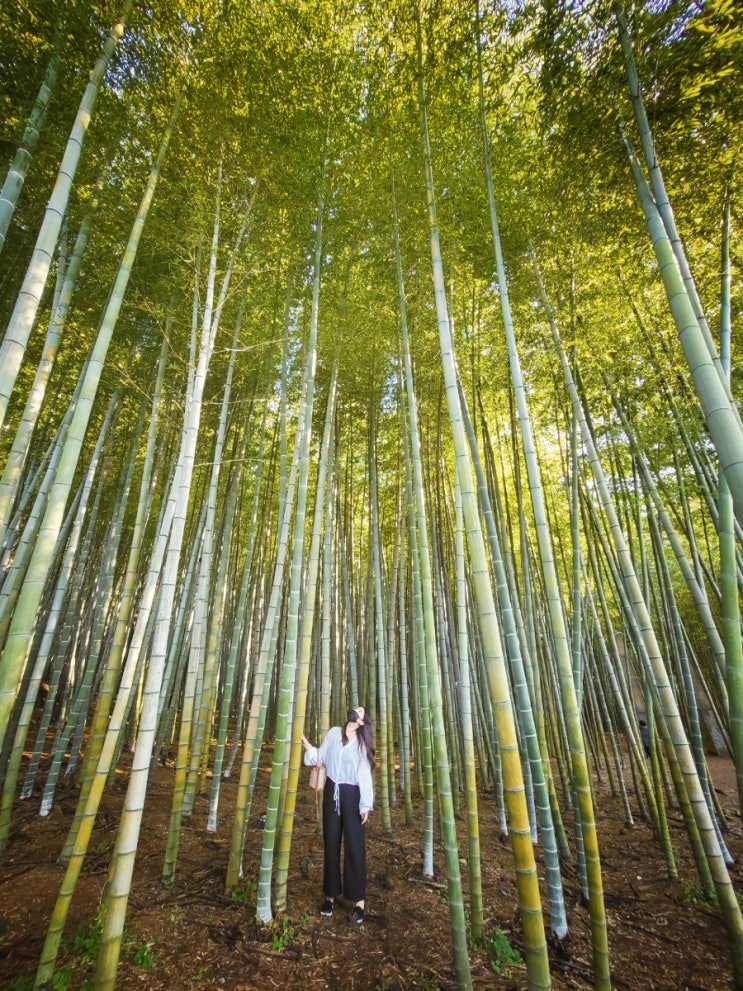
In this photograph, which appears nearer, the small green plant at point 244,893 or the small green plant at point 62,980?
the small green plant at point 62,980

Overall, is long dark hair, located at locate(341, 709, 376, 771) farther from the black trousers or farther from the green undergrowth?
the green undergrowth

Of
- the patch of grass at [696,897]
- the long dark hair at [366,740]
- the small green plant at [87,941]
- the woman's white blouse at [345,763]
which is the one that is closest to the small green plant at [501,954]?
the woman's white blouse at [345,763]

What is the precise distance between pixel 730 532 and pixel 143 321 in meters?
4.56

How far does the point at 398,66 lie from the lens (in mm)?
2641

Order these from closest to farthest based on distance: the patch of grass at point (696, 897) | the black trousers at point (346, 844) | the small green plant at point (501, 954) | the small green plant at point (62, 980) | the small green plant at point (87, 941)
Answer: the small green plant at point (62, 980) < the small green plant at point (87, 941) < the small green plant at point (501, 954) < the black trousers at point (346, 844) < the patch of grass at point (696, 897)

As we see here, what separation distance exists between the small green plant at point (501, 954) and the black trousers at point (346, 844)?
739 millimetres

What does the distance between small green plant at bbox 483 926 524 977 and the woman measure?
0.74m

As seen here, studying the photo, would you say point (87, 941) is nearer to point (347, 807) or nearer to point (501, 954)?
point (347, 807)

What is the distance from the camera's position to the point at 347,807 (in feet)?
8.14

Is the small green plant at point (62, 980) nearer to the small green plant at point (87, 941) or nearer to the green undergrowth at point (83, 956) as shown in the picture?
the green undergrowth at point (83, 956)

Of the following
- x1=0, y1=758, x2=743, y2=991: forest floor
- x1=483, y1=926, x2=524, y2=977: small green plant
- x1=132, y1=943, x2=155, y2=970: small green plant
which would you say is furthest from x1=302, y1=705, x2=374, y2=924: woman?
x1=132, y1=943, x2=155, y2=970: small green plant

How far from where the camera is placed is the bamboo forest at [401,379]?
5.86ft

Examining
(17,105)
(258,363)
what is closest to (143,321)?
(258,363)

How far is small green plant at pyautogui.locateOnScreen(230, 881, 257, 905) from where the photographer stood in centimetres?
245
